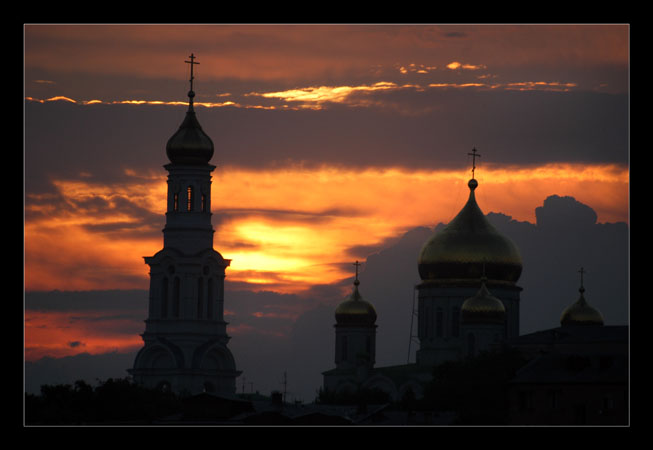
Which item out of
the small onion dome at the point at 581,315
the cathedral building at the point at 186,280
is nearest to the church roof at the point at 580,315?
the small onion dome at the point at 581,315

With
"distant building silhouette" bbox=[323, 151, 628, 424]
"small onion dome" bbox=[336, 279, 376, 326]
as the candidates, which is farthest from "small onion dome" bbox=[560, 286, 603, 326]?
"small onion dome" bbox=[336, 279, 376, 326]

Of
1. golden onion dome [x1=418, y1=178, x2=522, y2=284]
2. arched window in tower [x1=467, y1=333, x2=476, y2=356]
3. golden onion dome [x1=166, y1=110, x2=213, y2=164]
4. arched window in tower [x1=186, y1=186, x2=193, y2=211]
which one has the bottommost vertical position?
arched window in tower [x1=467, y1=333, x2=476, y2=356]

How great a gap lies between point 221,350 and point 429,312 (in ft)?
31.7

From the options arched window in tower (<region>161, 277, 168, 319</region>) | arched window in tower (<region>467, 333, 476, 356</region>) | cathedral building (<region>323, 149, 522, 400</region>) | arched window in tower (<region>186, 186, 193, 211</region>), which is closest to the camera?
arched window in tower (<region>467, 333, 476, 356</region>)

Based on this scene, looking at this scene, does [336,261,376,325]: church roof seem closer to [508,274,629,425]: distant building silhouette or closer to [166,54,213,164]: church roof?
[166,54,213,164]: church roof

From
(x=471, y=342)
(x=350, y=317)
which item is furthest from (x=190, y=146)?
(x=471, y=342)

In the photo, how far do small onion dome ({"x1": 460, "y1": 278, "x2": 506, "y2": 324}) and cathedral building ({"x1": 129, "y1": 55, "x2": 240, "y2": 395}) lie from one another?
10.7 meters

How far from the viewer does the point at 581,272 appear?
91625 millimetres

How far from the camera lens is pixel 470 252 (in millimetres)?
90750

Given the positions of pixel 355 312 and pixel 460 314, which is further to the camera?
pixel 355 312

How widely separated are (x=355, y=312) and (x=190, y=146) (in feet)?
41.4

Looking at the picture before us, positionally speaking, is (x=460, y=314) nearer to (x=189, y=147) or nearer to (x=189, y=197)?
(x=189, y=197)

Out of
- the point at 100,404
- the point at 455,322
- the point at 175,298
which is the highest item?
the point at 175,298

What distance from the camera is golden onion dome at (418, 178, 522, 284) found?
9075 centimetres
